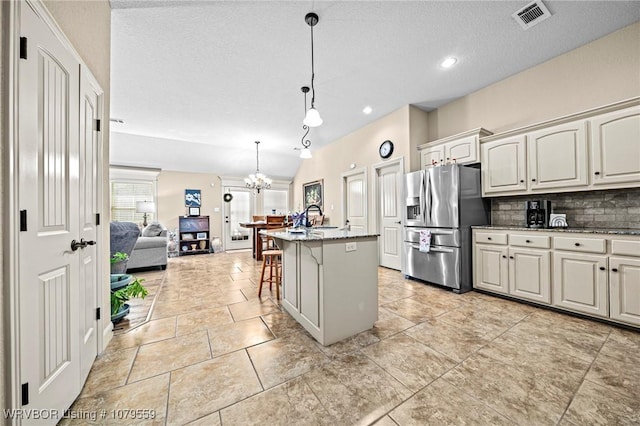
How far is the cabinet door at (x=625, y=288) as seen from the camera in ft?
6.84

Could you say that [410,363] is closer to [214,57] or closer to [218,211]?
[214,57]

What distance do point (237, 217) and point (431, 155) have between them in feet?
20.3

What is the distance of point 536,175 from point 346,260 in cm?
257

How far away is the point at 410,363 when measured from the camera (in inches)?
67.1

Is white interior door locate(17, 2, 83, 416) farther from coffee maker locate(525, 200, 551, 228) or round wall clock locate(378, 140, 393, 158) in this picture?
coffee maker locate(525, 200, 551, 228)

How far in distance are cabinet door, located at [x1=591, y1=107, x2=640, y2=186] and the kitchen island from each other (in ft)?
7.84

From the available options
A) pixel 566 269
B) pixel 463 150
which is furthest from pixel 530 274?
pixel 463 150

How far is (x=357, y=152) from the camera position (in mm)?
5250

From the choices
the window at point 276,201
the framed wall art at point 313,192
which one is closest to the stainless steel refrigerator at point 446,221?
the framed wall art at point 313,192

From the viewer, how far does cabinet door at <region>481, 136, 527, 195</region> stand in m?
2.91

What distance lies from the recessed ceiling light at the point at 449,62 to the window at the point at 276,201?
6.34m

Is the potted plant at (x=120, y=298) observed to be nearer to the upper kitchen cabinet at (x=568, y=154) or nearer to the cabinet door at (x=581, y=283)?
the cabinet door at (x=581, y=283)

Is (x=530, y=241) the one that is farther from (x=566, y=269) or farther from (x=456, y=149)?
(x=456, y=149)

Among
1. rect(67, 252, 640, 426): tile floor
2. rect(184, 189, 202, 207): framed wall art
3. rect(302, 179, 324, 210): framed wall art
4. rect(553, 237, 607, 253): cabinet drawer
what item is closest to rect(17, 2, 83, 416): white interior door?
rect(67, 252, 640, 426): tile floor
